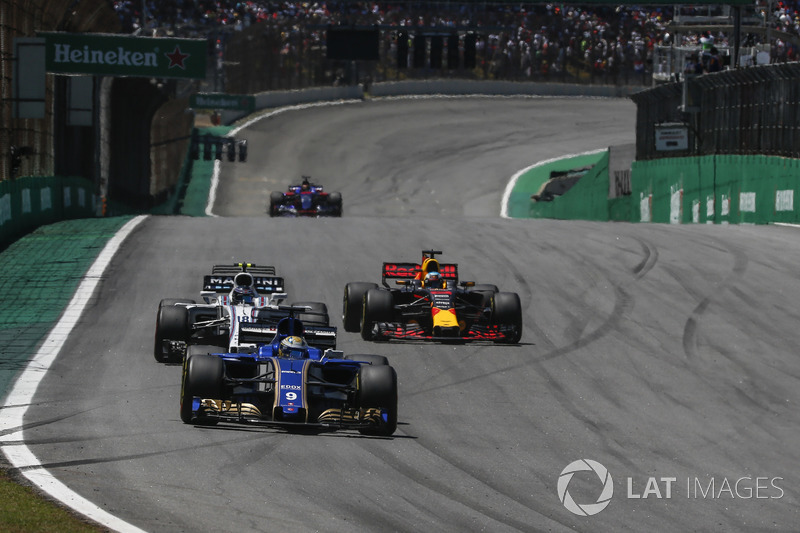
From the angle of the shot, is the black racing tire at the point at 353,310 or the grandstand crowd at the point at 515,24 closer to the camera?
the black racing tire at the point at 353,310

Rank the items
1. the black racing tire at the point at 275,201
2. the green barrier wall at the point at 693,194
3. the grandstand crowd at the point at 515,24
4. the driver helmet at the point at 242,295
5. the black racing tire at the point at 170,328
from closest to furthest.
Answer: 1. the black racing tire at the point at 170,328
2. the driver helmet at the point at 242,295
3. the green barrier wall at the point at 693,194
4. the black racing tire at the point at 275,201
5. the grandstand crowd at the point at 515,24

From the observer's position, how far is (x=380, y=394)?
42.5 ft

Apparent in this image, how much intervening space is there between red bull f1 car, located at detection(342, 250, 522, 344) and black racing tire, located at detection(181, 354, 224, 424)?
532 cm

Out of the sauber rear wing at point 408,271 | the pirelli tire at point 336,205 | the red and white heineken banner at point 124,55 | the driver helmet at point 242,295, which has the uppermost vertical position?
the red and white heineken banner at point 124,55

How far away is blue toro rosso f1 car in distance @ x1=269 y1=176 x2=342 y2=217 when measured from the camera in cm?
3803

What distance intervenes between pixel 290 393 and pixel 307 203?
2557cm

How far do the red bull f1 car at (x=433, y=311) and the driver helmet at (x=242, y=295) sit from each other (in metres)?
1.65

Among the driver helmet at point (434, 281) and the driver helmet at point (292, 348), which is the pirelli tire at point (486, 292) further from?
the driver helmet at point (292, 348)

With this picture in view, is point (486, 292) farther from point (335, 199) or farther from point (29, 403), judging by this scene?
point (335, 199)

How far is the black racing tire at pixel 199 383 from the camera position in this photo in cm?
1274

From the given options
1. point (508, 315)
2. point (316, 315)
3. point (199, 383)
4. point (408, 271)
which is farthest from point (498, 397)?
point (408, 271)

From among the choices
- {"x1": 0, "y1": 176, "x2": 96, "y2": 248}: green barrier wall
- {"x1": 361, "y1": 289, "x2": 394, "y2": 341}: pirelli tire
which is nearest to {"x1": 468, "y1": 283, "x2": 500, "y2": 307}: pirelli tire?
{"x1": 361, "y1": 289, "x2": 394, "y2": 341}: pirelli tire

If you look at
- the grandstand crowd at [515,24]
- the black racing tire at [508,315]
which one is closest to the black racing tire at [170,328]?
the black racing tire at [508,315]

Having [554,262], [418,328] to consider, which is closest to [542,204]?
[554,262]
